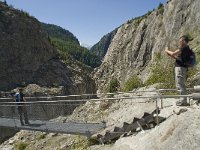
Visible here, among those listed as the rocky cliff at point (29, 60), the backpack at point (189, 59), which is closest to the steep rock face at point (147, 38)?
the rocky cliff at point (29, 60)

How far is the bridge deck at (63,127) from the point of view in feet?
47.6

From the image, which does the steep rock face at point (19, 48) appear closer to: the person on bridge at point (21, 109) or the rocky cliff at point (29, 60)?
the rocky cliff at point (29, 60)

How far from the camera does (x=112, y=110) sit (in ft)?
59.2

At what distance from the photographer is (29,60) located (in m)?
99.2

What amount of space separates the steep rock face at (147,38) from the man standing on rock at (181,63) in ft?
86.6

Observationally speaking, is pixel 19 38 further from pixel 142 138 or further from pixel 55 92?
pixel 142 138

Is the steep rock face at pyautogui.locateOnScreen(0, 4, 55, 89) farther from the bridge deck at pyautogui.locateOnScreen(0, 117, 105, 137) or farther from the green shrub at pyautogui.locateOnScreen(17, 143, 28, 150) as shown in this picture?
the green shrub at pyautogui.locateOnScreen(17, 143, 28, 150)

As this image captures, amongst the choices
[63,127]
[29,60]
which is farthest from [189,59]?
[29,60]

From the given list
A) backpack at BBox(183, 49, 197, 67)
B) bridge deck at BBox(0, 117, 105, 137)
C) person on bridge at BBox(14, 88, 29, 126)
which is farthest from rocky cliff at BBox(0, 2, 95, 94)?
backpack at BBox(183, 49, 197, 67)

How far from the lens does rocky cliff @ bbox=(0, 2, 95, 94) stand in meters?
92.8

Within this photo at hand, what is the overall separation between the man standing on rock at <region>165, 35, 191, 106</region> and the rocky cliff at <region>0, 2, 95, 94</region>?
7809cm

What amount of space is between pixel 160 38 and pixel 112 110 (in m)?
43.6

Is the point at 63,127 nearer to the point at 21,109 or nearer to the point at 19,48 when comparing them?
the point at 21,109

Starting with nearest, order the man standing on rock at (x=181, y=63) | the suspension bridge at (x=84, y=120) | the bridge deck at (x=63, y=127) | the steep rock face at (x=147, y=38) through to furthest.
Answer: the man standing on rock at (x=181, y=63) < the suspension bridge at (x=84, y=120) < the bridge deck at (x=63, y=127) < the steep rock face at (x=147, y=38)
